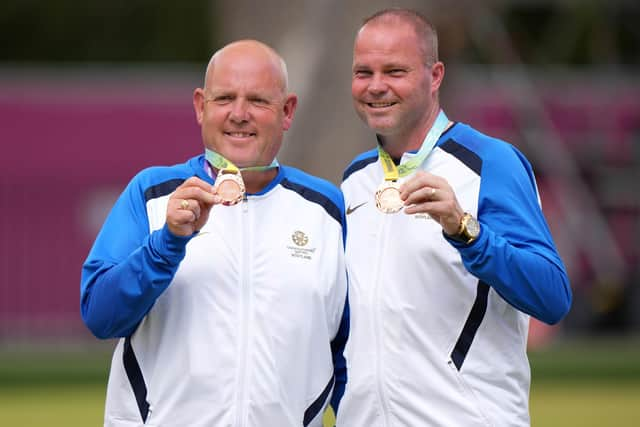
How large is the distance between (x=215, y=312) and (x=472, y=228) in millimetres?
1099

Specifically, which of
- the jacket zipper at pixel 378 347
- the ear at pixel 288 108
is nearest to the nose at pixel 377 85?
the ear at pixel 288 108

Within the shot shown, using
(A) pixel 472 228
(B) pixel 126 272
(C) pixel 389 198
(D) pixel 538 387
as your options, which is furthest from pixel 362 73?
(D) pixel 538 387

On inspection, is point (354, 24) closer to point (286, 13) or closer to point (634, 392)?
point (286, 13)

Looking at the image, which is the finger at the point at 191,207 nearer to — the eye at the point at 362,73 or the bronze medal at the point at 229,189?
the bronze medal at the point at 229,189

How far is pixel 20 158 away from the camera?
20953 mm

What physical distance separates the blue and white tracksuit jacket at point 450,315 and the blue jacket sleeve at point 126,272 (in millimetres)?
928

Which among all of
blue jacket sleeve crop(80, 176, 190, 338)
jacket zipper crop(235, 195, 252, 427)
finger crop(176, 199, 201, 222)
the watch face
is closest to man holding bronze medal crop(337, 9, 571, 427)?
the watch face

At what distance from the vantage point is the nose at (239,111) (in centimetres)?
553

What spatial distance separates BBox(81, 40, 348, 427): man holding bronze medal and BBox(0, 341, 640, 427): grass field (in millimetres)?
6941

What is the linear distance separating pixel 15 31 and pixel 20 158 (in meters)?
11.7

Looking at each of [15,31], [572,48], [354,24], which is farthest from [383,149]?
[15,31]

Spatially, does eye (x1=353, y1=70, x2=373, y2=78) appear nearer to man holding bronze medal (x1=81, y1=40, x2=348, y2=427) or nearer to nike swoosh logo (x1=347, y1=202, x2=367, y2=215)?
man holding bronze medal (x1=81, y1=40, x2=348, y2=427)

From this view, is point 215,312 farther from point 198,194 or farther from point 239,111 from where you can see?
point 239,111

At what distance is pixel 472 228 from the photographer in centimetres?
527
